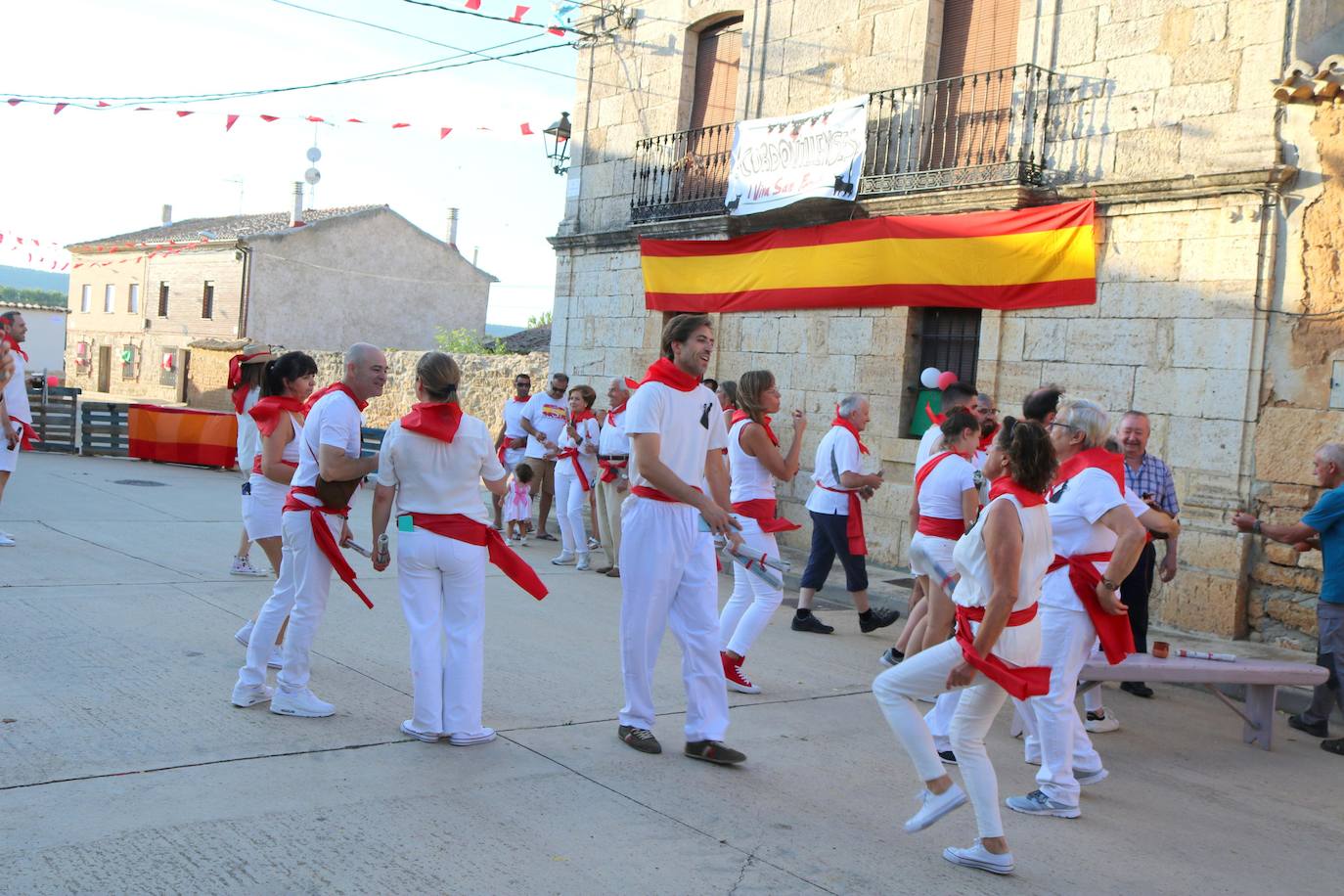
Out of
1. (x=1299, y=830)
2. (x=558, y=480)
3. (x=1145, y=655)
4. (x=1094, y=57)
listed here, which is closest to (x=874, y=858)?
(x=1299, y=830)

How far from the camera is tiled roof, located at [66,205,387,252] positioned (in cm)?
4094

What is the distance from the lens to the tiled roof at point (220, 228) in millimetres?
40938

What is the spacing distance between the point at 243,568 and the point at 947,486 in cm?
515

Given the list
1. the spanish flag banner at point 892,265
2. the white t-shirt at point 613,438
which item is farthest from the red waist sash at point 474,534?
the spanish flag banner at point 892,265

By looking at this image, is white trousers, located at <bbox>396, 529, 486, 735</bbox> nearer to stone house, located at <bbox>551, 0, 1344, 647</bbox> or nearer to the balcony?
stone house, located at <bbox>551, 0, 1344, 647</bbox>

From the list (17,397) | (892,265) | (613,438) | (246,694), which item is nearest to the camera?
(246,694)

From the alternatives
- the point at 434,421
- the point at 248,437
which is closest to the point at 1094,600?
the point at 434,421

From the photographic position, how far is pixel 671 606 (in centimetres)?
493

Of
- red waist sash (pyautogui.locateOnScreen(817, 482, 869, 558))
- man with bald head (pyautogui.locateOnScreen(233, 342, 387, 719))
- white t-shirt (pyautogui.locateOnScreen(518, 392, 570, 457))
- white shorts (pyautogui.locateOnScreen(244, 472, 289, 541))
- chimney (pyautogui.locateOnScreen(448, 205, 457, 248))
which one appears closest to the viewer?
man with bald head (pyautogui.locateOnScreen(233, 342, 387, 719))

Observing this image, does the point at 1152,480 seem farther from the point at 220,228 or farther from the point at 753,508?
the point at 220,228

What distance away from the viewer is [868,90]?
39.0ft

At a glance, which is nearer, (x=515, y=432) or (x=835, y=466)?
(x=835, y=466)

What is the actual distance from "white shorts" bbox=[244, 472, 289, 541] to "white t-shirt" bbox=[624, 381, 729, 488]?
210 cm

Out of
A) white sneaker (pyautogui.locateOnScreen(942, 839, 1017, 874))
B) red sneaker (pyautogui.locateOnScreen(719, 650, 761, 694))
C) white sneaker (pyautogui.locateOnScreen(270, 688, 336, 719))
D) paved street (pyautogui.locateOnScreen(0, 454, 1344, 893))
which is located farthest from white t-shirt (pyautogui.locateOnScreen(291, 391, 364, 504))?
white sneaker (pyautogui.locateOnScreen(942, 839, 1017, 874))
